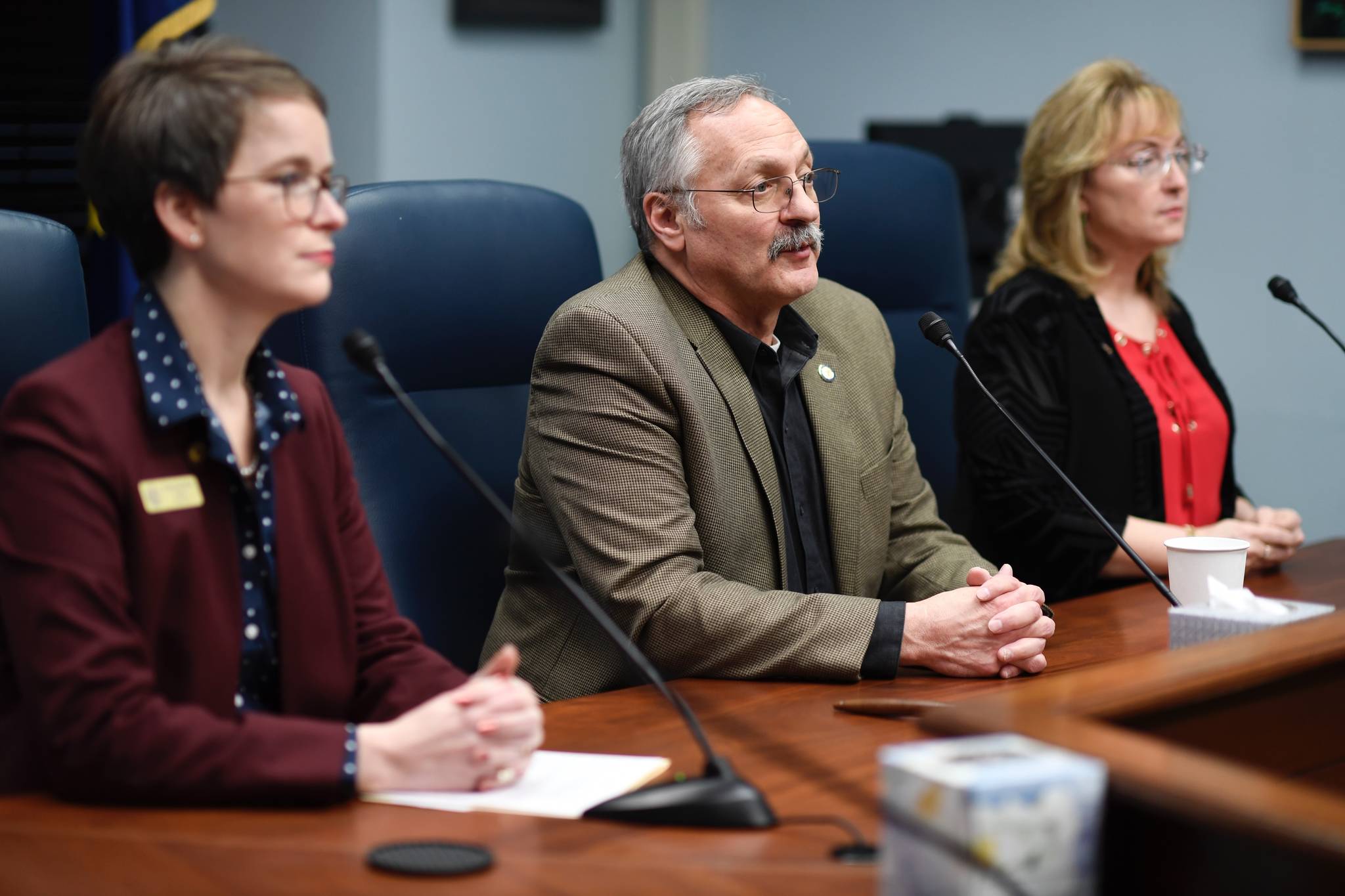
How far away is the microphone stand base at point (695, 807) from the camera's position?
1122 mm

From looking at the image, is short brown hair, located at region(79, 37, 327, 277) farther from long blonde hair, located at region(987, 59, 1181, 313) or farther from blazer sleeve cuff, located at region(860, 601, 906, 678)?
long blonde hair, located at region(987, 59, 1181, 313)

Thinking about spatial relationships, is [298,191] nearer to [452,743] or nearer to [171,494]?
[171,494]

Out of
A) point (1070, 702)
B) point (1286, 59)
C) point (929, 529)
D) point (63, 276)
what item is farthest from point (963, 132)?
point (1070, 702)

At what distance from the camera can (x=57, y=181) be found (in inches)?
112

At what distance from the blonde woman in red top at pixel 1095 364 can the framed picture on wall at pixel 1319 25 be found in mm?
956

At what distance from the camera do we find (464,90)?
3.42 m

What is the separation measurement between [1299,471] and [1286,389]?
0.18 meters

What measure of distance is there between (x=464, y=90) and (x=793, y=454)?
1803 millimetres

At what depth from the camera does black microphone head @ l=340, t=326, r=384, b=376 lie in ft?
4.36

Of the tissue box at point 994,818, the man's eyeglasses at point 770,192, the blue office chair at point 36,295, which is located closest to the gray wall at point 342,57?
the man's eyeglasses at point 770,192

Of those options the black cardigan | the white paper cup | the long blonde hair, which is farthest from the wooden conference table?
the long blonde hair

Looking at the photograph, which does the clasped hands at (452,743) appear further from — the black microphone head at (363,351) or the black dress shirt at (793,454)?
the black dress shirt at (793,454)

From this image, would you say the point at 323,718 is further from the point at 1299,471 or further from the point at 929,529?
the point at 1299,471

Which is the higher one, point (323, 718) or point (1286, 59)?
point (1286, 59)
